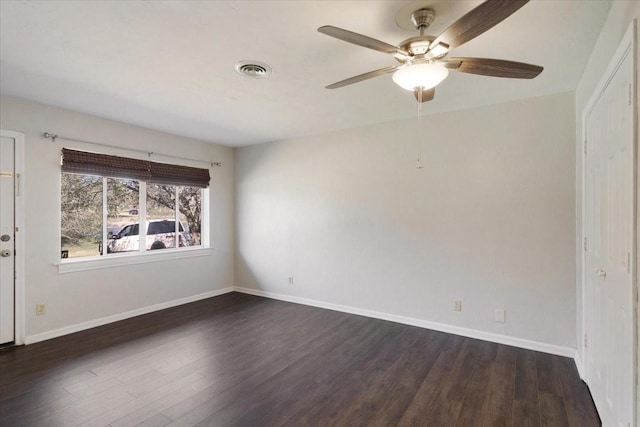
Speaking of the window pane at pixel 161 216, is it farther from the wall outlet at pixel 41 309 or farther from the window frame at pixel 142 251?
the wall outlet at pixel 41 309

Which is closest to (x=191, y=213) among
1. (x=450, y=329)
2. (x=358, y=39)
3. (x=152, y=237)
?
(x=152, y=237)

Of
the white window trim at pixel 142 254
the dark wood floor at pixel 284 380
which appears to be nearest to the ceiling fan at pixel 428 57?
the dark wood floor at pixel 284 380

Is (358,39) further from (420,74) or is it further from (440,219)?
(440,219)

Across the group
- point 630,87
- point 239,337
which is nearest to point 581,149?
point 630,87

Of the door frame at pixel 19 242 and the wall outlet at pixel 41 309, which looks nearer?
the door frame at pixel 19 242

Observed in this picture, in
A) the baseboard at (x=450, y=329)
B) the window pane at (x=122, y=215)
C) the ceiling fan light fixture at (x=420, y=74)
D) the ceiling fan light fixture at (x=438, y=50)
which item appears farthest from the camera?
the window pane at (x=122, y=215)

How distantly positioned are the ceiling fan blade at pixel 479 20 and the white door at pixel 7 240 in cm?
391

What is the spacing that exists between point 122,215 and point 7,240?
1.11m

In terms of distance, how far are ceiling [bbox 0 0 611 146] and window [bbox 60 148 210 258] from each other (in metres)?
0.69

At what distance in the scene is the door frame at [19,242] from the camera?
10.0 ft

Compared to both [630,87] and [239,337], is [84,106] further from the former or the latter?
[630,87]

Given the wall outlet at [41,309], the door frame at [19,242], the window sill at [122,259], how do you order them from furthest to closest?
the window sill at [122,259], the wall outlet at [41,309], the door frame at [19,242]

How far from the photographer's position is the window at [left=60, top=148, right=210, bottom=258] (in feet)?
11.6

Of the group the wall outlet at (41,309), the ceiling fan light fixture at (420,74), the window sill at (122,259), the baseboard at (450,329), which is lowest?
the baseboard at (450,329)
